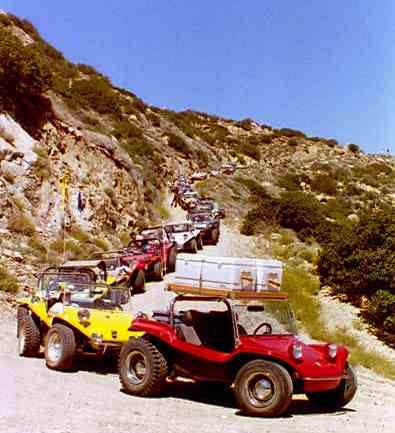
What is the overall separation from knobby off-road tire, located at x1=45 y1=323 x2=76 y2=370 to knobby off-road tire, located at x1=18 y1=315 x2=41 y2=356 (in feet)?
1.93

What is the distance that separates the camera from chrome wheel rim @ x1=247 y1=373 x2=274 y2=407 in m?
7.00

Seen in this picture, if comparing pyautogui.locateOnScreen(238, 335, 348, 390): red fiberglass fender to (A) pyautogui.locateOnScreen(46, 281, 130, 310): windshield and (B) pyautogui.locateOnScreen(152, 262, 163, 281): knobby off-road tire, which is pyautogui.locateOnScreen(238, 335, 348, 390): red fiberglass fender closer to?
(A) pyautogui.locateOnScreen(46, 281, 130, 310): windshield

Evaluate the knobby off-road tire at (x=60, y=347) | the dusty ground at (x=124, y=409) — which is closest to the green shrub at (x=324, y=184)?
the dusty ground at (x=124, y=409)

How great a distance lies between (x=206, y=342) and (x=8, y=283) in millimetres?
7870

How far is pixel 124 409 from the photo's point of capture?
689 cm

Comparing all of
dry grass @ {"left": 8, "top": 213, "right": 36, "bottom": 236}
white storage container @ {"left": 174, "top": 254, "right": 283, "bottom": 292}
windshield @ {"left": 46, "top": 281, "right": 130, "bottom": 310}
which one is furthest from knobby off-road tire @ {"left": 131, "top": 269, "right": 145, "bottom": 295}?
white storage container @ {"left": 174, "top": 254, "right": 283, "bottom": 292}

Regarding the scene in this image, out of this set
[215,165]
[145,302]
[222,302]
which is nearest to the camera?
[222,302]

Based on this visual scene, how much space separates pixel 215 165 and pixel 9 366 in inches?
1703

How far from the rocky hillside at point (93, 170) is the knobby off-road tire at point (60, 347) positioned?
17.0ft

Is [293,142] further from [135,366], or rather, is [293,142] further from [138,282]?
[135,366]

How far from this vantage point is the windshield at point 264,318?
7777 mm

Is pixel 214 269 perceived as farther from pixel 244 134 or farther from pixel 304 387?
pixel 244 134

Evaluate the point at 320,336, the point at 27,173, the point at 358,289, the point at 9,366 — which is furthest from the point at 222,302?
the point at 27,173

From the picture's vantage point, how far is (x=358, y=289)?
57.0ft
